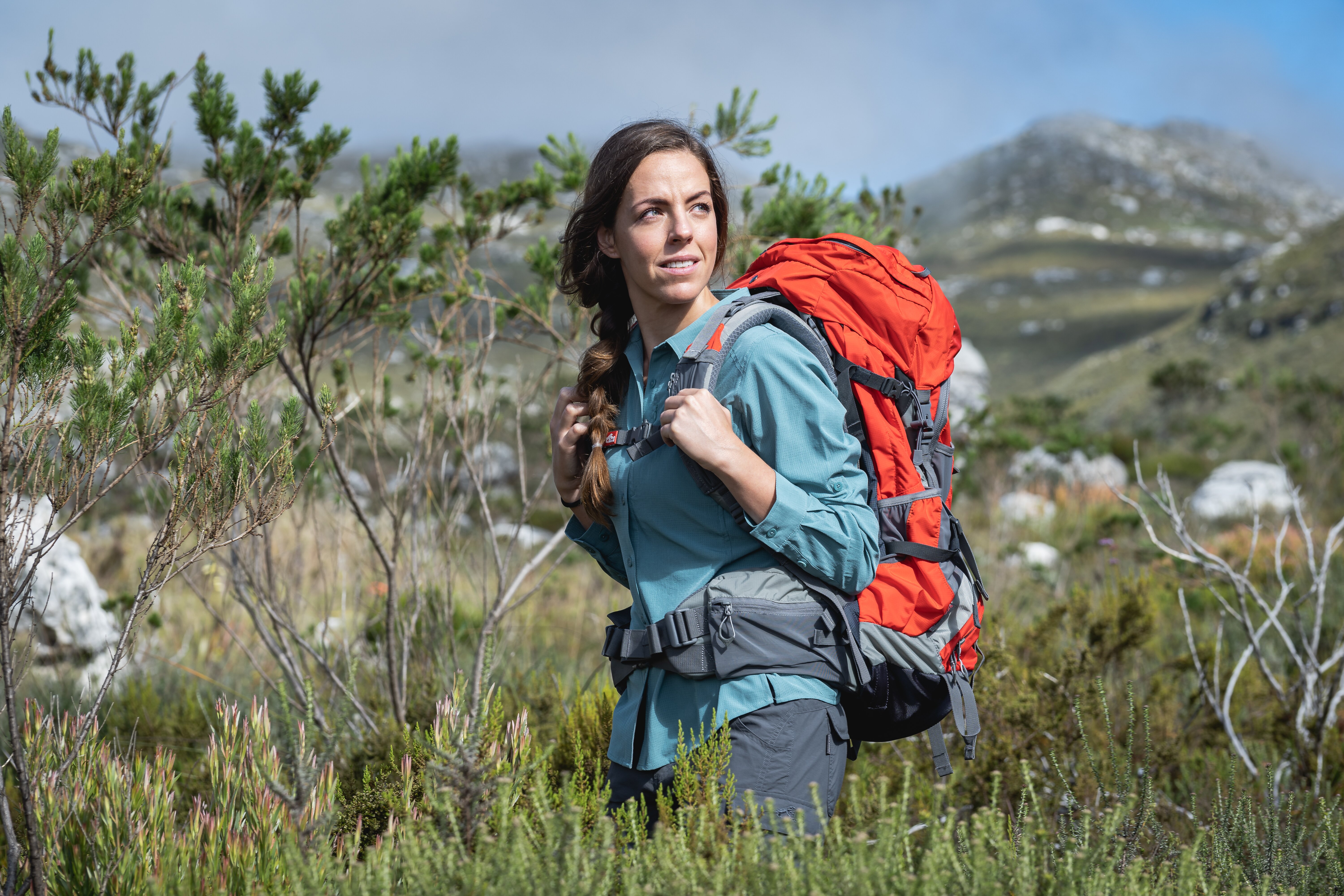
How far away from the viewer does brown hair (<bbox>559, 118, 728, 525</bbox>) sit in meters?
1.79

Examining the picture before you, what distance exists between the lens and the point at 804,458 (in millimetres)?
1562

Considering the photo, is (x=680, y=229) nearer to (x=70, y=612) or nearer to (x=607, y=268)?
(x=607, y=268)

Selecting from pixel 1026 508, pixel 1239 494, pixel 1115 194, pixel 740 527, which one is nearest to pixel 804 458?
pixel 740 527

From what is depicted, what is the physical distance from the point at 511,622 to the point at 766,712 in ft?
11.8

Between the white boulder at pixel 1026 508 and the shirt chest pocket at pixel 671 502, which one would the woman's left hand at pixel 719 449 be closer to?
the shirt chest pocket at pixel 671 502

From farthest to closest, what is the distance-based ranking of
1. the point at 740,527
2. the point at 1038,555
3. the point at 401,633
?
the point at 1038,555 < the point at 401,633 < the point at 740,527

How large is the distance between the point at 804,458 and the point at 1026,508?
895cm

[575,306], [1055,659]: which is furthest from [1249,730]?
[575,306]

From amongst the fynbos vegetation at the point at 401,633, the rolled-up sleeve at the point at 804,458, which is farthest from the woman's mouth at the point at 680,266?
the fynbos vegetation at the point at 401,633

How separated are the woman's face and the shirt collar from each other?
6cm

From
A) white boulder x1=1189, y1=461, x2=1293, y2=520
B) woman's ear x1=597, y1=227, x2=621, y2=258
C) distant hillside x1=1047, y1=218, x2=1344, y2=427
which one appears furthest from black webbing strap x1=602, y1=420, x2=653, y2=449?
distant hillside x1=1047, y1=218, x2=1344, y2=427

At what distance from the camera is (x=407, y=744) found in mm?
2188

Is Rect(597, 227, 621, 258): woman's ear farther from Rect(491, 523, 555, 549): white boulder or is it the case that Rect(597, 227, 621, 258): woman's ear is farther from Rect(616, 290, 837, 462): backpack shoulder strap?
Rect(491, 523, 555, 549): white boulder

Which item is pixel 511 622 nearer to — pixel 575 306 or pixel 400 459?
pixel 400 459
